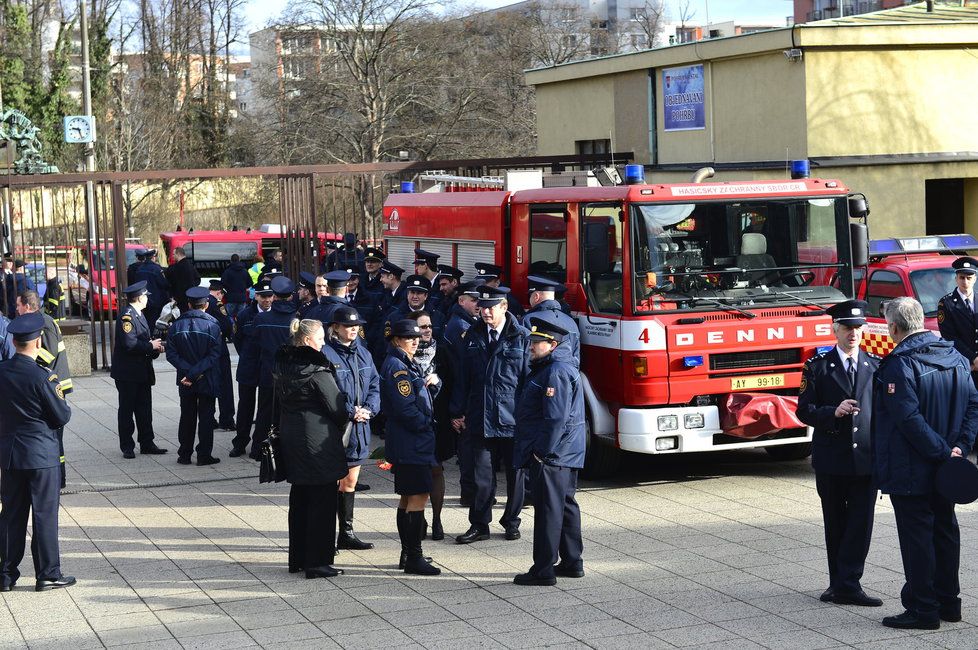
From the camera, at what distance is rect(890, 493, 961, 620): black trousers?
7.03 m

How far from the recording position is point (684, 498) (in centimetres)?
1077

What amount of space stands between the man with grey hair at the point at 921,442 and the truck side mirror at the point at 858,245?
4.24m

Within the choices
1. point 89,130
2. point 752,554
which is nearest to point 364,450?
point 752,554

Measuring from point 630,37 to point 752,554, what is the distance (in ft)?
202

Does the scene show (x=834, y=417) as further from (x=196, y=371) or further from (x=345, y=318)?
(x=196, y=371)

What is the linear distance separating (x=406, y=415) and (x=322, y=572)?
1206mm

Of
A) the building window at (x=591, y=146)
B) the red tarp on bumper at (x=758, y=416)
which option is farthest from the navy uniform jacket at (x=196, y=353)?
the building window at (x=591, y=146)

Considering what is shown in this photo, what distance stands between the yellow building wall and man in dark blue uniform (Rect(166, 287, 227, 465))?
32.9 ft

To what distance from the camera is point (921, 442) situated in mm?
6945

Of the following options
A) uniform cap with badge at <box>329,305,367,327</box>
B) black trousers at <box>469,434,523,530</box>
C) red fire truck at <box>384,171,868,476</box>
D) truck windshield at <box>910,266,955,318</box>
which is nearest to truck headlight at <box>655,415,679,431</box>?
red fire truck at <box>384,171,868,476</box>

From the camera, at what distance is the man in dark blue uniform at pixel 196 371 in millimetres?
12977

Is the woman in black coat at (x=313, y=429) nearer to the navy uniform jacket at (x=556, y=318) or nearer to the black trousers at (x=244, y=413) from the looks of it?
the navy uniform jacket at (x=556, y=318)

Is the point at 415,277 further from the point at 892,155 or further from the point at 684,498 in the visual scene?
the point at 892,155

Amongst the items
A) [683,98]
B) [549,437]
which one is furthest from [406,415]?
[683,98]
